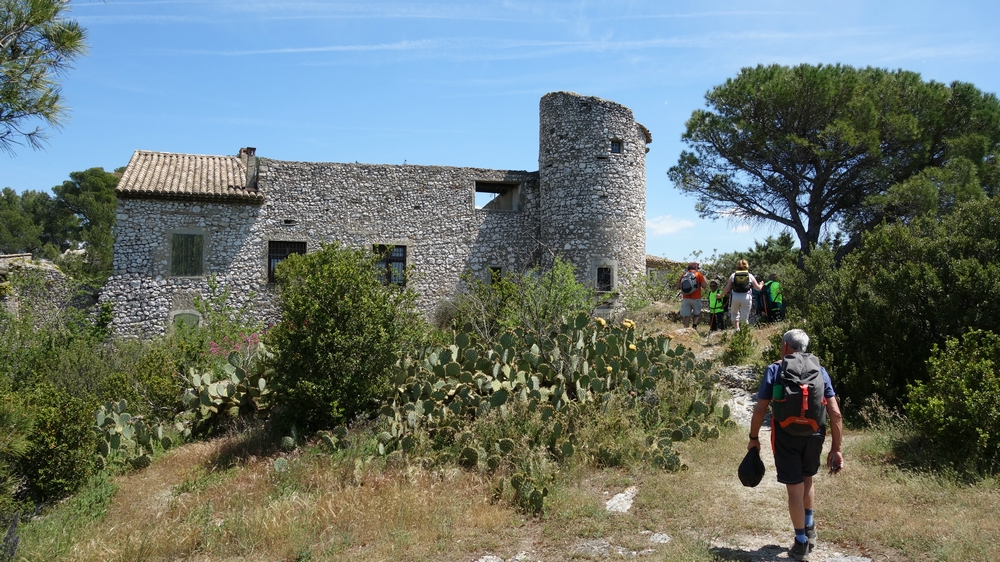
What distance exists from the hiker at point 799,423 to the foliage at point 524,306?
3832 millimetres

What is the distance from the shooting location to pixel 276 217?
1562 centimetres

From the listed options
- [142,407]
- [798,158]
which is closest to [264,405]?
[142,407]

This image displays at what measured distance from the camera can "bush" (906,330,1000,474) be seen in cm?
562

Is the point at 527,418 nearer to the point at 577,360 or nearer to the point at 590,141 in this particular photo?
the point at 577,360

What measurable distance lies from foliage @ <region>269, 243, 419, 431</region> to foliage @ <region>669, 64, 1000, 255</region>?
553 inches

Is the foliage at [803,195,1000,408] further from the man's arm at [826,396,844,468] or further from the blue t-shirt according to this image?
the blue t-shirt

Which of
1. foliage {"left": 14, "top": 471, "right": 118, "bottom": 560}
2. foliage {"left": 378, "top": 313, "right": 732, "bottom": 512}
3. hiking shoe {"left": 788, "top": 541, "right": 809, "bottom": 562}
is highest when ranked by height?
foliage {"left": 378, "top": 313, "right": 732, "bottom": 512}

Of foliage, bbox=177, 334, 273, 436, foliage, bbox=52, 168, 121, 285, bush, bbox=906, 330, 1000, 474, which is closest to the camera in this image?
bush, bbox=906, 330, 1000, 474

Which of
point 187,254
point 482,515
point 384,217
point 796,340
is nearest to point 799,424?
point 796,340

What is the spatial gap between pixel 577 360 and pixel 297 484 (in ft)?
11.0

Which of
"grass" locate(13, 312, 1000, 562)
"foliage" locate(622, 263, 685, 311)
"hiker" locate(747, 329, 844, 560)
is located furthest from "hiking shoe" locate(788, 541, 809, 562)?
"foliage" locate(622, 263, 685, 311)

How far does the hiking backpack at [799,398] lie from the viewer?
4.34 meters

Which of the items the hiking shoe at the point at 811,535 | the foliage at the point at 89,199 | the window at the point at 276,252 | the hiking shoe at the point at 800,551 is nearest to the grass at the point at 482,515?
the hiking shoe at the point at 811,535

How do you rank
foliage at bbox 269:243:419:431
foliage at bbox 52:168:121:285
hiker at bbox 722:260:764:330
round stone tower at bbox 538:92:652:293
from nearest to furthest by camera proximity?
foliage at bbox 269:243:419:431
hiker at bbox 722:260:764:330
round stone tower at bbox 538:92:652:293
foliage at bbox 52:168:121:285
